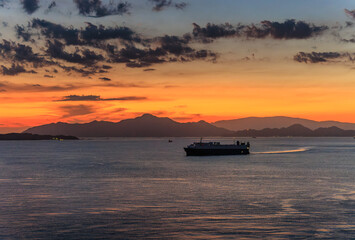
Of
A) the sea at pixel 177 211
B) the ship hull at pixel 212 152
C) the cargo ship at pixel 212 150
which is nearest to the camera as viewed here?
the sea at pixel 177 211

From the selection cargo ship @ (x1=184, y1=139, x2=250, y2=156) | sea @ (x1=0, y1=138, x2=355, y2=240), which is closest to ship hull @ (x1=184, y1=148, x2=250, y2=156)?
cargo ship @ (x1=184, y1=139, x2=250, y2=156)

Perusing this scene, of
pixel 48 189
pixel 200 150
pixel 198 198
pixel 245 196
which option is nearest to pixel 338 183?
pixel 245 196

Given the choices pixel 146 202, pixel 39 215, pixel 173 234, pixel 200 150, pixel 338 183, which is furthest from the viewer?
pixel 200 150

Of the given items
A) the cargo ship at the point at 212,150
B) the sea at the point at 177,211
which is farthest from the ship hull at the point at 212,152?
the sea at the point at 177,211

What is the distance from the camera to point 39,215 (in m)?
35.6

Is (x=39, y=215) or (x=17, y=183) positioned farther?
(x=17, y=183)

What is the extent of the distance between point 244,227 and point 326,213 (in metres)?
9.81

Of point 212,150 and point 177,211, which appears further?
point 212,150

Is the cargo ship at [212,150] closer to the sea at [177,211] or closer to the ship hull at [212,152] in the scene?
the ship hull at [212,152]

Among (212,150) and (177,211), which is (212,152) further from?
(177,211)

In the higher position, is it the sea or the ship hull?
the ship hull

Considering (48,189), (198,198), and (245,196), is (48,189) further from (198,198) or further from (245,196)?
(245,196)

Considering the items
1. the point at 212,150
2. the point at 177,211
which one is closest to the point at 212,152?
the point at 212,150

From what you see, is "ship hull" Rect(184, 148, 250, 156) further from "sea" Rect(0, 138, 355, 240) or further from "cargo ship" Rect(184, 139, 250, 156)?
"sea" Rect(0, 138, 355, 240)
